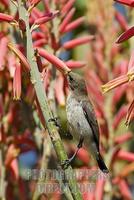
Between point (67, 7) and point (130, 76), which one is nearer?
point (130, 76)

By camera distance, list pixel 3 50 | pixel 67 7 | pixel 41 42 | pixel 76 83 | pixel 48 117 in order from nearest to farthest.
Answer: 1. pixel 48 117
2. pixel 3 50
3. pixel 76 83
4. pixel 41 42
5. pixel 67 7

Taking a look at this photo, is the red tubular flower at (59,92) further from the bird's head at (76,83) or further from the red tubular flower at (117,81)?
the red tubular flower at (117,81)

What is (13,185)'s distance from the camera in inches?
77.2

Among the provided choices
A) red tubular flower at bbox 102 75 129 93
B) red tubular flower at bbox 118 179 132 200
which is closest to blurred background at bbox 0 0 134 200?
red tubular flower at bbox 118 179 132 200

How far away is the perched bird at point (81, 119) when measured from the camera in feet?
5.59

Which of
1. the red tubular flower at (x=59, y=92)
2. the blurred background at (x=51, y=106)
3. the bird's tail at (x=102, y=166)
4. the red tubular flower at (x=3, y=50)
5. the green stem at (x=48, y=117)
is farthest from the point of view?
the red tubular flower at (x=59, y=92)

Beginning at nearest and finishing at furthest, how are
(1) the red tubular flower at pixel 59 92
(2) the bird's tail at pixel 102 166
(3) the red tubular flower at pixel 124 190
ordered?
(2) the bird's tail at pixel 102 166 < (1) the red tubular flower at pixel 59 92 < (3) the red tubular flower at pixel 124 190

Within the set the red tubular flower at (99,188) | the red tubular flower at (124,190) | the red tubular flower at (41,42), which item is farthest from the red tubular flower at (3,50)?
the red tubular flower at (124,190)

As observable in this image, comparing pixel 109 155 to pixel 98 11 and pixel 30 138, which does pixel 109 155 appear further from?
pixel 98 11

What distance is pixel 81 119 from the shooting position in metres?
1.76

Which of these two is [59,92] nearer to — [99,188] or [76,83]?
[76,83]

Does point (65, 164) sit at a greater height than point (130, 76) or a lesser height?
lesser

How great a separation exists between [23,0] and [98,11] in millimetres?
1243

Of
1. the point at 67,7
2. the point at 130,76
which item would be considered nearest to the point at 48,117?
the point at 130,76
